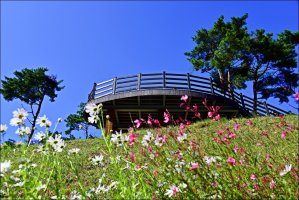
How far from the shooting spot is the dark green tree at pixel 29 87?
37500 millimetres

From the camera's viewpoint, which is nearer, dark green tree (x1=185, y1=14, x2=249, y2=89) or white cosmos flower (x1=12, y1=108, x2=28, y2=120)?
white cosmos flower (x1=12, y1=108, x2=28, y2=120)

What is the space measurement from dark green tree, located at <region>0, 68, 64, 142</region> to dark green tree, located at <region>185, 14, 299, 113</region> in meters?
14.8

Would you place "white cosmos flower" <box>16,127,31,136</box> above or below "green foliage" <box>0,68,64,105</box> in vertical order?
below

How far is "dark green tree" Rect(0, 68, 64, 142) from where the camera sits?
37.5 m

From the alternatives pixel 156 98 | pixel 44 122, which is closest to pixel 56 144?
pixel 44 122

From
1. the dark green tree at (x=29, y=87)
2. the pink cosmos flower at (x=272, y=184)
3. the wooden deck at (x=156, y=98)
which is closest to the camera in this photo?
the pink cosmos flower at (x=272, y=184)

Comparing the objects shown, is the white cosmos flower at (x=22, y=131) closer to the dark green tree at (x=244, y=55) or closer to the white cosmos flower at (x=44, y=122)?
the white cosmos flower at (x=44, y=122)

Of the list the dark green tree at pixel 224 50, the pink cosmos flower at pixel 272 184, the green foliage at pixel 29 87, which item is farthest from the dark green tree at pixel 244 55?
the pink cosmos flower at pixel 272 184

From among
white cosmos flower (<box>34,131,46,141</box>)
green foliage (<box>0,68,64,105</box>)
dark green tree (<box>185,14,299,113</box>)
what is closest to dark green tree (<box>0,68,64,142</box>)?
green foliage (<box>0,68,64,105</box>)

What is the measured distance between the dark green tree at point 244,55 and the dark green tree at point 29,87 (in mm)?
14839

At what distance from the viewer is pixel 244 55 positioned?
30.8 m

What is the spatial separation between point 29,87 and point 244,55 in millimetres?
20547

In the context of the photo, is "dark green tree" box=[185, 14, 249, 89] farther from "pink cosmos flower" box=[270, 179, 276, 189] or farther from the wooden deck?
"pink cosmos flower" box=[270, 179, 276, 189]

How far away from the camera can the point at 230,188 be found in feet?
10.9
